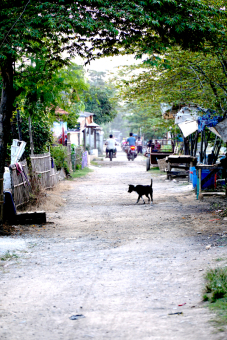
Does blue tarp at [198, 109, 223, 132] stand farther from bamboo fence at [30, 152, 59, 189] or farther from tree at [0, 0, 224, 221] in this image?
bamboo fence at [30, 152, 59, 189]

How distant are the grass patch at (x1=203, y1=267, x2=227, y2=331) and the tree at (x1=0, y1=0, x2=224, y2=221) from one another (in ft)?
17.3

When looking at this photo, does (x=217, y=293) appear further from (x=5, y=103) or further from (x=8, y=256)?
(x=5, y=103)

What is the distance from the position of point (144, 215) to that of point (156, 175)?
11.8 meters

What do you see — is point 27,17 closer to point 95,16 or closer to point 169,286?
point 95,16

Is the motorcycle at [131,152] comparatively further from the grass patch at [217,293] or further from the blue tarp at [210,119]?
the grass patch at [217,293]

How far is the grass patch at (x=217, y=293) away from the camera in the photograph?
3873 mm

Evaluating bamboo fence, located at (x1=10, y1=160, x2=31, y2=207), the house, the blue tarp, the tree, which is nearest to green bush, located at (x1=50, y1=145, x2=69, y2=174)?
bamboo fence, located at (x1=10, y1=160, x2=31, y2=207)

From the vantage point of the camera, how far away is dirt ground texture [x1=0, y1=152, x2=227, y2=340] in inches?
157

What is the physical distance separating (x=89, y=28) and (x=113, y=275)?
4886 mm

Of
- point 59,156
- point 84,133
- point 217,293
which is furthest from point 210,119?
point 84,133

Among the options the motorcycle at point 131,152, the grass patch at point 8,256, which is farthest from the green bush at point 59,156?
the motorcycle at point 131,152

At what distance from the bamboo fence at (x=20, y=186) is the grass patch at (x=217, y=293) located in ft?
22.6

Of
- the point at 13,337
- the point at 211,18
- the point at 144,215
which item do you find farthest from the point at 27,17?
the point at 13,337

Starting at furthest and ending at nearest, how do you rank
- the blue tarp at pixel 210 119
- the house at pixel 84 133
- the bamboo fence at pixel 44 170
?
the house at pixel 84 133 < the bamboo fence at pixel 44 170 < the blue tarp at pixel 210 119
